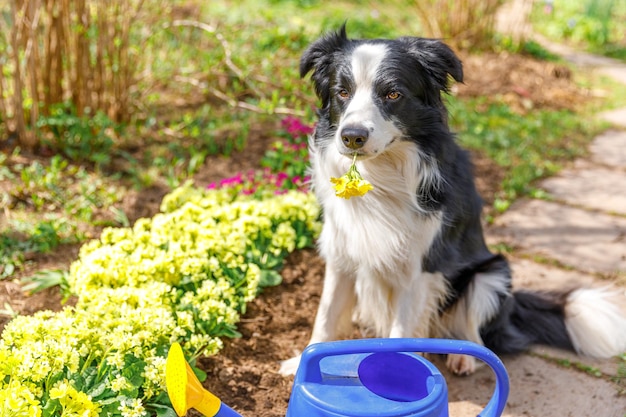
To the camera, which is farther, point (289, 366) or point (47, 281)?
point (47, 281)

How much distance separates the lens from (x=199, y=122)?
518cm

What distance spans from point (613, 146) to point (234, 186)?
353 centimetres

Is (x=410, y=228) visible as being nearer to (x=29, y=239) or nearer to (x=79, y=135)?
(x=29, y=239)

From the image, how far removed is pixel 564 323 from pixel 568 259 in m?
0.92

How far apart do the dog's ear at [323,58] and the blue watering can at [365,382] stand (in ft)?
4.21

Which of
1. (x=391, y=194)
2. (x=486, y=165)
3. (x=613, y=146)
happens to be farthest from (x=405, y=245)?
(x=613, y=146)

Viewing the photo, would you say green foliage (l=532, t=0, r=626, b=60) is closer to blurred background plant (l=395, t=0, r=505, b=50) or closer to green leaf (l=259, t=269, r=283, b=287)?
blurred background plant (l=395, t=0, r=505, b=50)

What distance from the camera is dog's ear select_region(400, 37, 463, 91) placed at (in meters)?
2.57

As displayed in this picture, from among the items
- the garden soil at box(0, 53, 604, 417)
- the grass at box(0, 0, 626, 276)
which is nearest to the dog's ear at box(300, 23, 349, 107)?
the grass at box(0, 0, 626, 276)

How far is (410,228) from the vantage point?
8.73 feet

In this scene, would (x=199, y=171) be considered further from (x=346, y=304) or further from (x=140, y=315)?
(x=140, y=315)

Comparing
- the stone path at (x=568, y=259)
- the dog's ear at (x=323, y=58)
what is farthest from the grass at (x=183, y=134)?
the dog's ear at (x=323, y=58)

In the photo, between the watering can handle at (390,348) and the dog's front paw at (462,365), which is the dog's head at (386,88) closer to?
the watering can handle at (390,348)

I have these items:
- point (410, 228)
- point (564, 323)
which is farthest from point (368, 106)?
point (564, 323)
